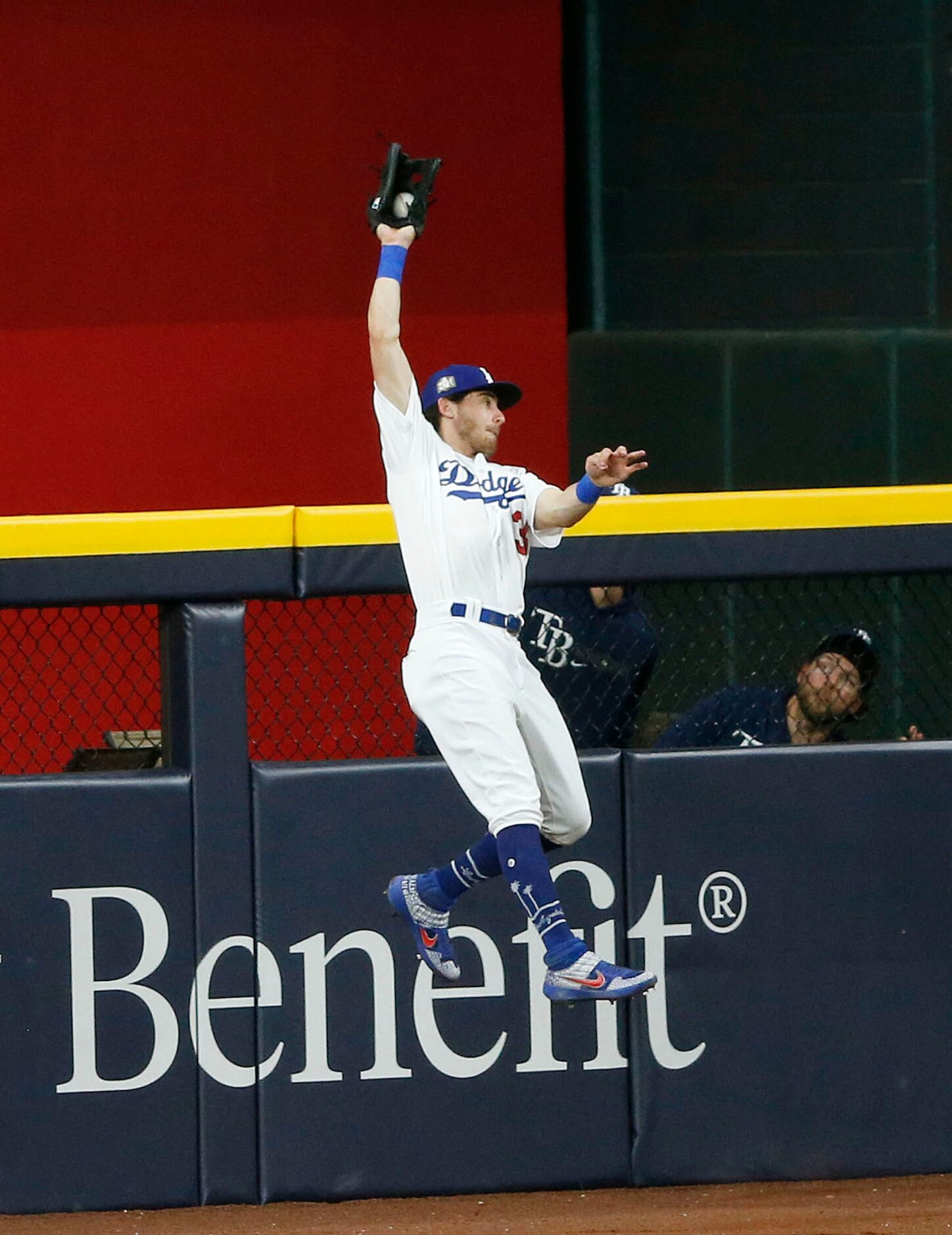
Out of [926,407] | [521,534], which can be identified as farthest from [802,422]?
[521,534]

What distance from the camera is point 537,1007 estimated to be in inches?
200

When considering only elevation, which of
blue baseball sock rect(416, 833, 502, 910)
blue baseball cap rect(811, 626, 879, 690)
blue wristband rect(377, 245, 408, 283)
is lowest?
blue baseball sock rect(416, 833, 502, 910)

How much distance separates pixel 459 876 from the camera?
4.45 m

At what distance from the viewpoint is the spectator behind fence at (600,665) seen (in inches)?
208

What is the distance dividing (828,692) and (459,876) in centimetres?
132

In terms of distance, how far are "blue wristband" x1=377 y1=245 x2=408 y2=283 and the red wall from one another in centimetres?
384

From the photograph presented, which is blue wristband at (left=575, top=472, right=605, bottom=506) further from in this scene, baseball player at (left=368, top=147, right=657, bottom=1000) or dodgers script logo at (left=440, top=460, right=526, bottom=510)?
dodgers script logo at (left=440, top=460, right=526, bottom=510)

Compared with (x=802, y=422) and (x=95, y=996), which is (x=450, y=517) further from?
(x=802, y=422)

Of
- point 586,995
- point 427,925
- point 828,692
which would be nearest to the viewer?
point 586,995

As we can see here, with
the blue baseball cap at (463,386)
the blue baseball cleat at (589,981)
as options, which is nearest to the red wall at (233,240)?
the blue baseball cap at (463,386)

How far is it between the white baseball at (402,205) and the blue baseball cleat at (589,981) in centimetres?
167

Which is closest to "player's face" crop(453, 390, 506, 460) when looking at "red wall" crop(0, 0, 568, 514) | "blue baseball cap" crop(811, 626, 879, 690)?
"blue baseball cap" crop(811, 626, 879, 690)

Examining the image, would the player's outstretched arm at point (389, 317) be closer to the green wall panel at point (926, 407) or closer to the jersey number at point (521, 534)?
the jersey number at point (521, 534)

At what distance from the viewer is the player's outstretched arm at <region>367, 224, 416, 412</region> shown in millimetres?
4238
